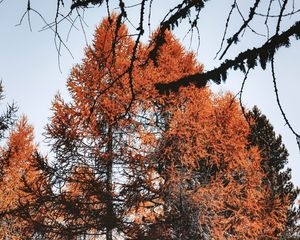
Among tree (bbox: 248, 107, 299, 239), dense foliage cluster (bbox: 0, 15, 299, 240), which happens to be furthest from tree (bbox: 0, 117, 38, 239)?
tree (bbox: 248, 107, 299, 239)

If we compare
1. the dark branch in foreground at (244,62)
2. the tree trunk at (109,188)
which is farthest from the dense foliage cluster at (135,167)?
the dark branch in foreground at (244,62)

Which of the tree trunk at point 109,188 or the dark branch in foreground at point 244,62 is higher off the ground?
the tree trunk at point 109,188

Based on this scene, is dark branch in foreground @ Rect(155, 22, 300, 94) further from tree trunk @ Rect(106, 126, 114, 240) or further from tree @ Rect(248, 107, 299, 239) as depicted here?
tree @ Rect(248, 107, 299, 239)

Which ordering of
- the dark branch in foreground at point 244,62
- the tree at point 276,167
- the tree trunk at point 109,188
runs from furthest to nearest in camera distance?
the tree at point 276,167 → the tree trunk at point 109,188 → the dark branch in foreground at point 244,62

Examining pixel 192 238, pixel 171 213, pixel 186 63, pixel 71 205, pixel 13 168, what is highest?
pixel 186 63

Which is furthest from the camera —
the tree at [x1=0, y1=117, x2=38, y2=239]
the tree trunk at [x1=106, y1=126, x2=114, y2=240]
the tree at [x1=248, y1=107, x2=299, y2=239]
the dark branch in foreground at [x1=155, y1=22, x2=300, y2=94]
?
the tree at [x1=248, y1=107, x2=299, y2=239]

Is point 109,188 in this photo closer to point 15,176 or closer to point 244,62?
point 244,62

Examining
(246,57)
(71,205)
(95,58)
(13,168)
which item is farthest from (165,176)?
(13,168)

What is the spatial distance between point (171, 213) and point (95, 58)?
4.94 metres

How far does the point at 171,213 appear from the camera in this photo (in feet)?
24.1

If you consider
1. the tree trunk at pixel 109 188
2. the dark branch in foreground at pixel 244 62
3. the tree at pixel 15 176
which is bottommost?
the dark branch in foreground at pixel 244 62

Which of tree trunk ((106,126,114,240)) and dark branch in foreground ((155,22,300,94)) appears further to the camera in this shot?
tree trunk ((106,126,114,240))

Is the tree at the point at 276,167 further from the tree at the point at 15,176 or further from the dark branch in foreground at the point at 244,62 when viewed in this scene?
the dark branch in foreground at the point at 244,62

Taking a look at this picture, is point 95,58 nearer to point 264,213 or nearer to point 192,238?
point 192,238
